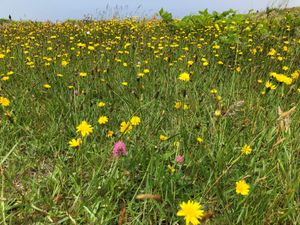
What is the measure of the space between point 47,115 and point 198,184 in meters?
1.57

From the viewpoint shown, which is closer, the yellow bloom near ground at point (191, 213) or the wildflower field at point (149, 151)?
the yellow bloom near ground at point (191, 213)

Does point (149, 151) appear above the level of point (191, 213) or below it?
below

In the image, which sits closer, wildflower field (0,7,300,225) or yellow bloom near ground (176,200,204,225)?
yellow bloom near ground (176,200,204,225)

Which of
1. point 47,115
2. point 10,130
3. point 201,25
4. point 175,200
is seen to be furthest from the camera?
point 201,25

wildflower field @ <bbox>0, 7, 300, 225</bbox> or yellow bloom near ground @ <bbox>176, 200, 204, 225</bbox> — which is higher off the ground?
yellow bloom near ground @ <bbox>176, 200, 204, 225</bbox>

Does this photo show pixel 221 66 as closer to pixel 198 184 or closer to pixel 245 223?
pixel 198 184

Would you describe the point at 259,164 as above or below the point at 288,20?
below

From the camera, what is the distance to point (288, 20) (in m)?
6.20

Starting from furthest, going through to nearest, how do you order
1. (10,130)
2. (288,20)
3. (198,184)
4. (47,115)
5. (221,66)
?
(288,20)
(221,66)
(47,115)
(10,130)
(198,184)

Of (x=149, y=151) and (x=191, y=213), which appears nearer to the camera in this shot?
(x=191, y=213)

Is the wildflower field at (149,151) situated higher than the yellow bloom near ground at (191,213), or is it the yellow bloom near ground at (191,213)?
the yellow bloom near ground at (191,213)

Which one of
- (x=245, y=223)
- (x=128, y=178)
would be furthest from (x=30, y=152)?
(x=245, y=223)

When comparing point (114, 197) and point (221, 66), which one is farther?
point (221, 66)

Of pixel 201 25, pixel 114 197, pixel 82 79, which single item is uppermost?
pixel 201 25
